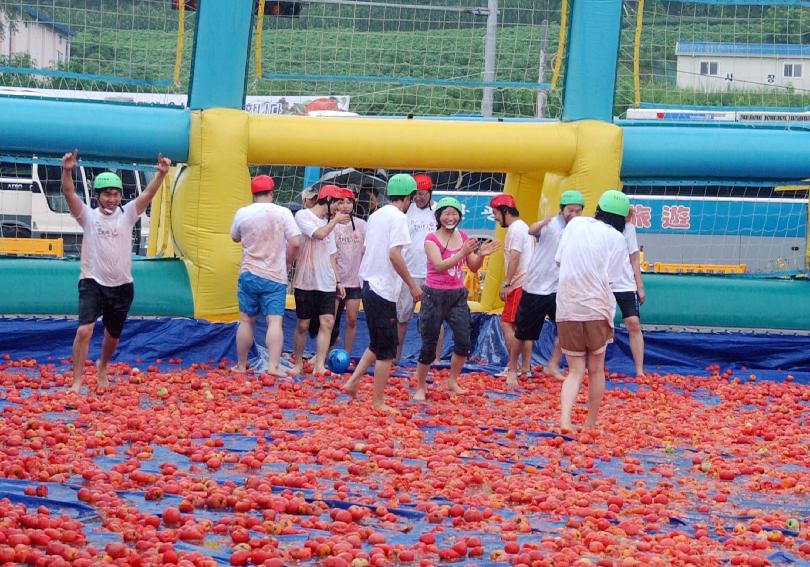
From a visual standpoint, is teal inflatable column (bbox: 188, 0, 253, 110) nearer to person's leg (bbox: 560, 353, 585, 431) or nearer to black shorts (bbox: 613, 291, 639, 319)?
black shorts (bbox: 613, 291, 639, 319)

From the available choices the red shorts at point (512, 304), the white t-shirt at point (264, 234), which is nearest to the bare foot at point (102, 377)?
the white t-shirt at point (264, 234)

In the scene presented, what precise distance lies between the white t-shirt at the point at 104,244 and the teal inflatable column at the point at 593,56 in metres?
4.57

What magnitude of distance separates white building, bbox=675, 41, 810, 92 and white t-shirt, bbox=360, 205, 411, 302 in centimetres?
473

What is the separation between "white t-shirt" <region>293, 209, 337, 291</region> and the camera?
10734 millimetres

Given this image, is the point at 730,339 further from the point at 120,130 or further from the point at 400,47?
the point at 120,130

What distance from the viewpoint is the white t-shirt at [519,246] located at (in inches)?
424

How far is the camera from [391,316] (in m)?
8.86

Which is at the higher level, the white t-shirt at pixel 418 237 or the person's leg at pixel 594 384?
the white t-shirt at pixel 418 237

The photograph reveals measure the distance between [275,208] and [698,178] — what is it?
13.7ft

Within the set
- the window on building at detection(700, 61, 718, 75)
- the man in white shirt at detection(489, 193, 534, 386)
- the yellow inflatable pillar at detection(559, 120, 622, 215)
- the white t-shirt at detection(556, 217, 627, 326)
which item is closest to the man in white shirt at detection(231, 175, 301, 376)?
the man in white shirt at detection(489, 193, 534, 386)

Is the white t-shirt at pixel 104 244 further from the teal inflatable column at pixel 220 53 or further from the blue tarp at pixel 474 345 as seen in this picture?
the teal inflatable column at pixel 220 53

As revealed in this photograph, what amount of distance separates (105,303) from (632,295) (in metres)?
4.57

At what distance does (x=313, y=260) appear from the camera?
10758 millimetres

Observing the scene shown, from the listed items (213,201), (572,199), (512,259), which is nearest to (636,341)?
(512,259)
